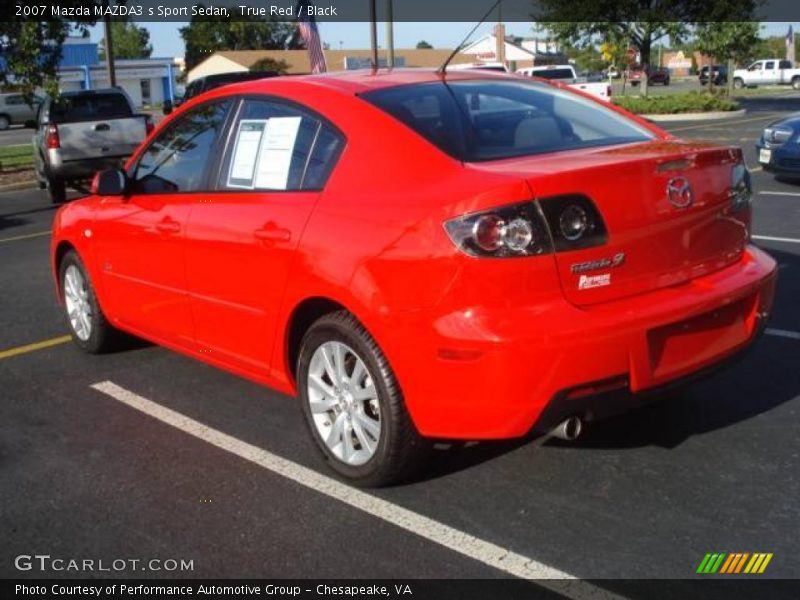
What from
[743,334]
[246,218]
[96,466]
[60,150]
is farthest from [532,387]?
[60,150]

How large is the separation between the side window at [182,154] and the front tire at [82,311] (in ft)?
3.02

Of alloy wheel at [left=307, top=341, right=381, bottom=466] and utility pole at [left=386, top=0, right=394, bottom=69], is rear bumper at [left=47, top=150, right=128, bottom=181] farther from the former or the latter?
utility pole at [left=386, top=0, right=394, bottom=69]

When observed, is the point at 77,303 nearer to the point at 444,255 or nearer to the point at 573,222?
the point at 444,255

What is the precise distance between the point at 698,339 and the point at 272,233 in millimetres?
1787

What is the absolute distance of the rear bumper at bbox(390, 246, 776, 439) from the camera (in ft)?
10.3

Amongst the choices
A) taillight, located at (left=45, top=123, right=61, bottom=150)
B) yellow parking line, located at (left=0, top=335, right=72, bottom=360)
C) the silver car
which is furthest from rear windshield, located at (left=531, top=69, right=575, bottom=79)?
yellow parking line, located at (left=0, top=335, right=72, bottom=360)

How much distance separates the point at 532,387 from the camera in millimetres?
3148

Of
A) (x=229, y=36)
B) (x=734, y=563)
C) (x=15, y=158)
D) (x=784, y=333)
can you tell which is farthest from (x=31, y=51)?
(x=229, y=36)

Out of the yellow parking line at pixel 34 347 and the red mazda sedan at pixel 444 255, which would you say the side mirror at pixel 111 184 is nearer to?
the red mazda sedan at pixel 444 255

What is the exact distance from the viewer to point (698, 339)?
3.53 metres

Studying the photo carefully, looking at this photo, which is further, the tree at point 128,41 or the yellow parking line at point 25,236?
the tree at point 128,41

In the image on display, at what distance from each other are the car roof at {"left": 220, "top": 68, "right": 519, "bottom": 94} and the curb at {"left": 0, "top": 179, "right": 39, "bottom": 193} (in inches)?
555

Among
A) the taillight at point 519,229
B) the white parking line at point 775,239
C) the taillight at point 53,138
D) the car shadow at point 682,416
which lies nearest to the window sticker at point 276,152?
the taillight at point 519,229

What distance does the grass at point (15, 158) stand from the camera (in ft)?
67.8
